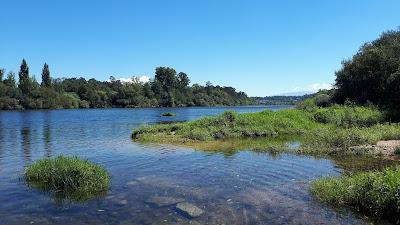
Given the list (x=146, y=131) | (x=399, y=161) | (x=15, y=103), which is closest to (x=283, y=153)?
(x=399, y=161)

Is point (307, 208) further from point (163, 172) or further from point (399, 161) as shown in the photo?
point (399, 161)

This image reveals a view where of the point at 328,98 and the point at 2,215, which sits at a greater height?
the point at 328,98

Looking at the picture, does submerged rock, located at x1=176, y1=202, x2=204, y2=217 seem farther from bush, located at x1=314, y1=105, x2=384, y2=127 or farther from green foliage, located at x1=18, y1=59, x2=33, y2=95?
green foliage, located at x1=18, y1=59, x2=33, y2=95

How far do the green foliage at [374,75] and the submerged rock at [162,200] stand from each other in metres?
38.6

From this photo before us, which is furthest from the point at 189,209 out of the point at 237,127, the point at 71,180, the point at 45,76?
the point at 45,76

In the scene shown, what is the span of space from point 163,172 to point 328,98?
162 feet

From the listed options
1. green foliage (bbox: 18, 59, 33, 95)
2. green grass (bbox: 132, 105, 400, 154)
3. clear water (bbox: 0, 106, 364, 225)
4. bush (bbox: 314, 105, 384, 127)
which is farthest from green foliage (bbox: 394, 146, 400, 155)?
green foliage (bbox: 18, 59, 33, 95)

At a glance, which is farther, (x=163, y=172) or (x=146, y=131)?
(x=146, y=131)

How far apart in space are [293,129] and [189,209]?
29.8 meters

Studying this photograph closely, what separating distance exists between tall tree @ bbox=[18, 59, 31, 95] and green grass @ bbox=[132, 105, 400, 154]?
14106cm

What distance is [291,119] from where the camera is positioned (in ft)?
152

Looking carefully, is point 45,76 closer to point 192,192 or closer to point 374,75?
point 374,75

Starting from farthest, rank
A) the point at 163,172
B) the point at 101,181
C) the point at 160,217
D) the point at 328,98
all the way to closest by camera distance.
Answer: the point at 328,98
the point at 163,172
the point at 101,181
the point at 160,217

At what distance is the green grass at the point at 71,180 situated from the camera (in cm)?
1723
